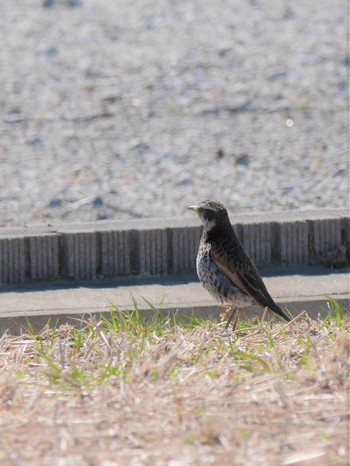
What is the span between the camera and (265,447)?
3.72 meters

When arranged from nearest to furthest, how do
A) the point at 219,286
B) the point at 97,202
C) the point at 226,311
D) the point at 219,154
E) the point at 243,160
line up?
1. the point at 219,286
2. the point at 226,311
3. the point at 97,202
4. the point at 243,160
5. the point at 219,154

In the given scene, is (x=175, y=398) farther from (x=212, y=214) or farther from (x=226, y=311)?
(x=212, y=214)

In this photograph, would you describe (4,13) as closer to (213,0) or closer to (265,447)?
(213,0)

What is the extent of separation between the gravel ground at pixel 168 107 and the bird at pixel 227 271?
167cm

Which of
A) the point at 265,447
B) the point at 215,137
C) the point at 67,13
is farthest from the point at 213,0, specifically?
the point at 265,447

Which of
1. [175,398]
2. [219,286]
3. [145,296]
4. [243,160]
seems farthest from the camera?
[243,160]

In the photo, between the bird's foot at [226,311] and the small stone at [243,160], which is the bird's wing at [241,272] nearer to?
the bird's foot at [226,311]

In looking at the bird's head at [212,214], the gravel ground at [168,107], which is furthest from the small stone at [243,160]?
the bird's head at [212,214]

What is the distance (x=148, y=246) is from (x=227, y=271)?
1.13 metres

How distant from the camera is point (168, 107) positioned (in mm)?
10562

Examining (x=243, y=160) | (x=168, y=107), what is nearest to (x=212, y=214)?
(x=243, y=160)

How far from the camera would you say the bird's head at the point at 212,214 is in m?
6.28

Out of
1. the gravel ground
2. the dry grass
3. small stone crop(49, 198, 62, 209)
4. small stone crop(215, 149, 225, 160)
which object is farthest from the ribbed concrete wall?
small stone crop(215, 149, 225, 160)

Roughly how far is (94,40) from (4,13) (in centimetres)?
154
